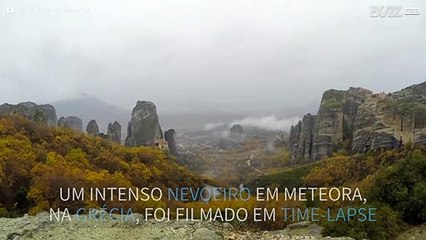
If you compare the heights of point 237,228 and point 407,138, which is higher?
point 407,138

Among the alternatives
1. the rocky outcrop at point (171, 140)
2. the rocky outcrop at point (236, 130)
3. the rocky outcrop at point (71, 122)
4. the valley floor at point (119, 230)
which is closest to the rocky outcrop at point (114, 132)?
the rocky outcrop at point (71, 122)

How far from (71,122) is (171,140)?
250 centimetres

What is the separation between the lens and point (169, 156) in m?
10.0

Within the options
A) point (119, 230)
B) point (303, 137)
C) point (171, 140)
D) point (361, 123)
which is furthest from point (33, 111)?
point (361, 123)

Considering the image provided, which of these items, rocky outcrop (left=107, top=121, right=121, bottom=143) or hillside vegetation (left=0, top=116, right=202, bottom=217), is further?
rocky outcrop (left=107, top=121, right=121, bottom=143)

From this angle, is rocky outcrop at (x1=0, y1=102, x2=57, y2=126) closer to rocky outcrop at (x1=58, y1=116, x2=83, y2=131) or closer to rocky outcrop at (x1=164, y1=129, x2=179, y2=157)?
rocky outcrop at (x1=58, y1=116, x2=83, y2=131)

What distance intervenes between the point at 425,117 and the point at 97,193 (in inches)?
318

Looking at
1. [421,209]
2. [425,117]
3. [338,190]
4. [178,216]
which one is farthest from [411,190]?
[178,216]

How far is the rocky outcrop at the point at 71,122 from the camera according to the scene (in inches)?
408

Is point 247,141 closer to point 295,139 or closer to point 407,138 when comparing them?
point 295,139

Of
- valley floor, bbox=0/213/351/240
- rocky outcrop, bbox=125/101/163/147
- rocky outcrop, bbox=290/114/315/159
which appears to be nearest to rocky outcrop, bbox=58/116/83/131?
rocky outcrop, bbox=125/101/163/147

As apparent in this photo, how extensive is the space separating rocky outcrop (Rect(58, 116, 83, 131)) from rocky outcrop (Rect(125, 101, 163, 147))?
1.18 m

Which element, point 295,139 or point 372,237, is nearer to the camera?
point 372,237

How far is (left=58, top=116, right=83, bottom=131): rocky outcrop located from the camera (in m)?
10.4
